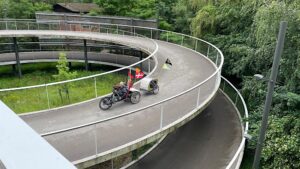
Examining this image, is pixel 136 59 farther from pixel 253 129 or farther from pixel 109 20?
pixel 253 129

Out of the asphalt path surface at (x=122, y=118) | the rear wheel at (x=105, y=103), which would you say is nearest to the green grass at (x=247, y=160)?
the asphalt path surface at (x=122, y=118)

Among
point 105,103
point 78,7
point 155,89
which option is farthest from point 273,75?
point 78,7

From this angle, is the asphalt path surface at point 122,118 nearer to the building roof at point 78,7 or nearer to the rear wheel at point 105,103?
the rear wheel at point 105,103

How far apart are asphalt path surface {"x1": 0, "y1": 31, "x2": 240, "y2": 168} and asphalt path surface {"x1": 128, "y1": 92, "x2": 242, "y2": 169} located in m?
0.73

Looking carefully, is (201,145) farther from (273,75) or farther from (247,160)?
(273,75)

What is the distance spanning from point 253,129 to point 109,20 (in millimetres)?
17465

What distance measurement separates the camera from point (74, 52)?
26219mm

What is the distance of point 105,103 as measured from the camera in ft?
33.7

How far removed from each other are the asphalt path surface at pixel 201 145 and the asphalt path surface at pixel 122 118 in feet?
2.41

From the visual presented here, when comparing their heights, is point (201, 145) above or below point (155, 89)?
below

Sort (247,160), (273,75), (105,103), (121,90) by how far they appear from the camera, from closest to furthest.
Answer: (273,75), (105,103), (121,90), (247,160)

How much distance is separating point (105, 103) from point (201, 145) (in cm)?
477

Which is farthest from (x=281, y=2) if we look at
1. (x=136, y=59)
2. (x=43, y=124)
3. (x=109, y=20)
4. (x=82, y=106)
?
(x=109, y=20)

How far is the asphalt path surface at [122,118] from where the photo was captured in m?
7.85
